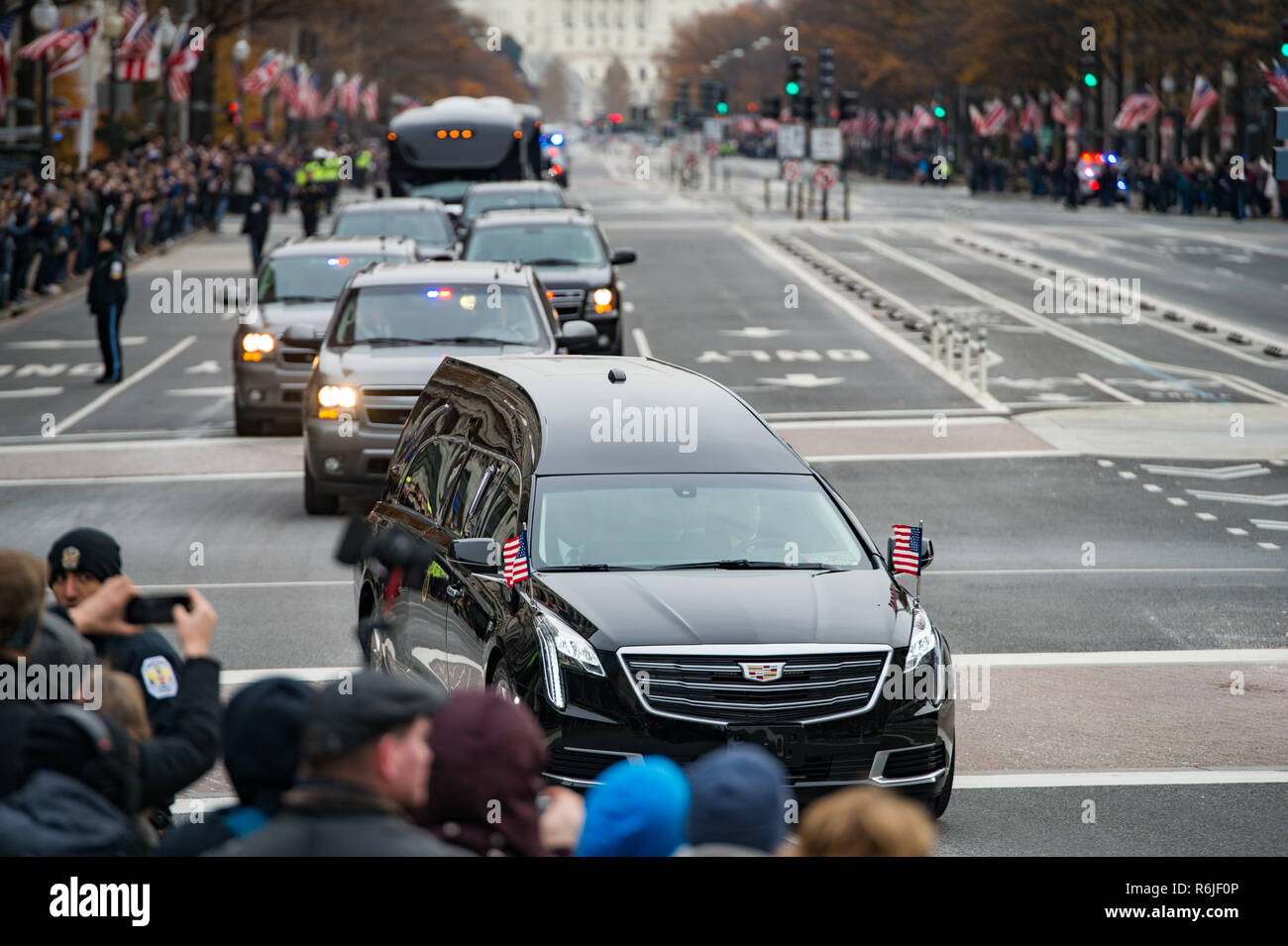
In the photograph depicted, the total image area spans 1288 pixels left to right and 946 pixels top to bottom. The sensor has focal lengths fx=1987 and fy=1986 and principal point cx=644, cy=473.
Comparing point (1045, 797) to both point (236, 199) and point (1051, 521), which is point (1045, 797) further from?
point (236, 199)

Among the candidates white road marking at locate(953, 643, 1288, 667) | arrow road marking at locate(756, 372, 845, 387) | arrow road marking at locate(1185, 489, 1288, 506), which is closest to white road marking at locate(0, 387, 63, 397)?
arrow road marking at locate(756, 372, 845, 387)

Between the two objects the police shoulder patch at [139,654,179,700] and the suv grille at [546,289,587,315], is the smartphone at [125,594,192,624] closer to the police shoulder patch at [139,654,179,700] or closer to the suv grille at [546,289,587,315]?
the police shoulder patch at [139,654,179,700]

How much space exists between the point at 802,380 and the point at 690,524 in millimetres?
16297

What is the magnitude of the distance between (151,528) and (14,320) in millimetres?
17804

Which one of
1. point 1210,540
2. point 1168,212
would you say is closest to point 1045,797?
point 1210,540

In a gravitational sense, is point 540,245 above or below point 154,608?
above

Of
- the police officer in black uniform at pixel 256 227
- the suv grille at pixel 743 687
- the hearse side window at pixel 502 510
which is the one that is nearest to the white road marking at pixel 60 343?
the police officer in black uniform at pixel 256 227

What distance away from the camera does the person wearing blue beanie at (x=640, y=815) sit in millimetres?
4273

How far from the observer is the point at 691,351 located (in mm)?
27656

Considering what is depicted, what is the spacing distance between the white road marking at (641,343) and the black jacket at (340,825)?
A: 2304 centimetres

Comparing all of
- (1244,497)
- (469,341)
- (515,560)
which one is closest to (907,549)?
(515,560)

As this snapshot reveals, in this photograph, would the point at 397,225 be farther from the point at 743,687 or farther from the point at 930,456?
the point at 743,687

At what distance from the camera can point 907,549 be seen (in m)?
8.73
